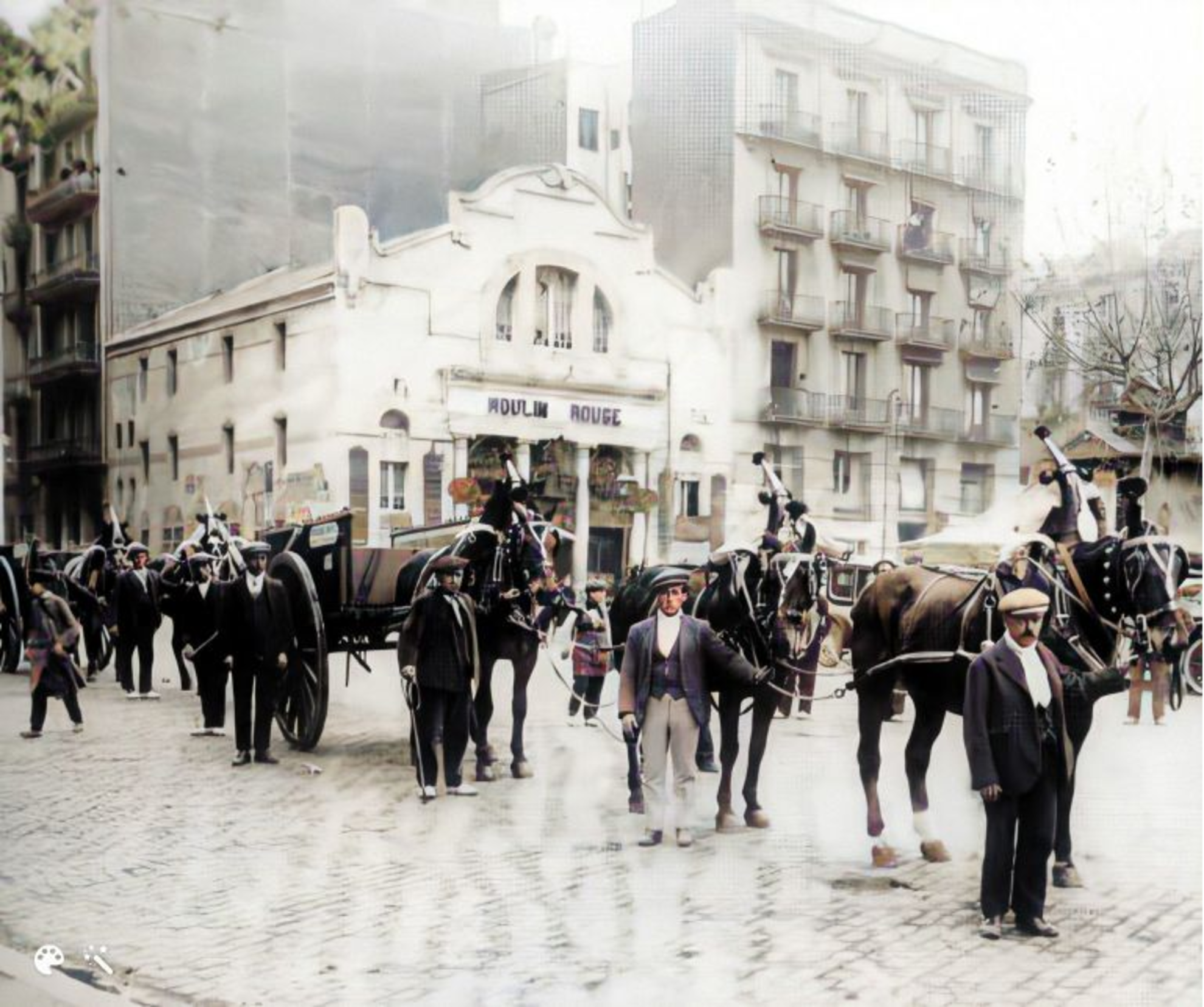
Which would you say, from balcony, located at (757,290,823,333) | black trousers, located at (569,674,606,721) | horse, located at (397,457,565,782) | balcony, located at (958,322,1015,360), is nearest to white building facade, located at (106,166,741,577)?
horse, located at (397,457,565,782)

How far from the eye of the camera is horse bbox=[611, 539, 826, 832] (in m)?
5.72

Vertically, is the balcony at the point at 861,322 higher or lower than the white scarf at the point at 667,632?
higher

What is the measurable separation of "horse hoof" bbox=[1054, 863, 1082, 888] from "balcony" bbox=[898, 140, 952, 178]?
2789 millimetres

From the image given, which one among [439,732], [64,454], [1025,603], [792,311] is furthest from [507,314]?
[1025,603]

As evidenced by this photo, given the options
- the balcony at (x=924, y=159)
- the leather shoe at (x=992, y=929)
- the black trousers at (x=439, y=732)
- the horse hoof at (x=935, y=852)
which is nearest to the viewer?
the leather shoe at (x=992, y=929)

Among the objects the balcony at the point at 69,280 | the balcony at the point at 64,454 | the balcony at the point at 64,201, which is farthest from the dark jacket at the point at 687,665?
the balcony at the point at 64,201

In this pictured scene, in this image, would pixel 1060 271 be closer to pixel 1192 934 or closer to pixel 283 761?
pixel 1192 934

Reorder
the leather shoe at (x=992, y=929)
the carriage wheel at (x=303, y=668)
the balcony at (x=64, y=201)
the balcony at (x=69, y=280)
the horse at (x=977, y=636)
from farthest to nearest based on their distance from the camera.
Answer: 1. the balcony at (x=69, y=280)
2. the balcony at (x=64, y=201)
3. the carriage wheel at (x=303, y=668)
4. the horse at (x=977, y=636)
5. the leather shoe at (x=992, y=929)

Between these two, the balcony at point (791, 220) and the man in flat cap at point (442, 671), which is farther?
the balcony at point (791, 220)

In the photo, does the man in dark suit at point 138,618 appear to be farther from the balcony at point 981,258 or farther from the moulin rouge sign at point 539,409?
the balcony at point 981,258

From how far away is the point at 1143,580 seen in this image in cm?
548

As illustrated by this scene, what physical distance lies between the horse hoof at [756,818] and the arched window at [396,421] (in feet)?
6.61

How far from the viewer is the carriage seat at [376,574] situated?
5973mm

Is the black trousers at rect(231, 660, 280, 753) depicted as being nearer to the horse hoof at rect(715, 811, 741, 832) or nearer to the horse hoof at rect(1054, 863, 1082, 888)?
the horse hoof at rect(715, 811, 741, 832)
